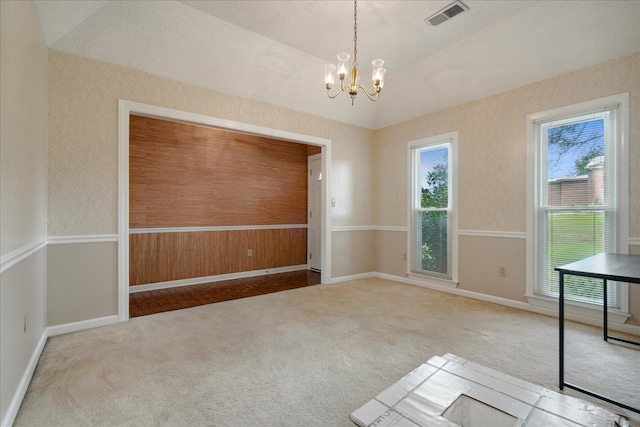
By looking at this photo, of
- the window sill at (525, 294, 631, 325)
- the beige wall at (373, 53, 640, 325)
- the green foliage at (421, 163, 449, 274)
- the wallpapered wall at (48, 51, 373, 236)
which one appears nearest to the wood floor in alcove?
the wallpapered wall at (48, 51, 373, 236)

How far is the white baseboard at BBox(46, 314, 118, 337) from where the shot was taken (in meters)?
2.79

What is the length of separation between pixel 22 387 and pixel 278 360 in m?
1.58

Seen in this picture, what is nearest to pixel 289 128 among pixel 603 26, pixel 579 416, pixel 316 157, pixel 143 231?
pixel 316 157

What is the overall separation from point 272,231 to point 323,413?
436cm

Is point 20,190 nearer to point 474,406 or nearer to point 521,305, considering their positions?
point 474,406

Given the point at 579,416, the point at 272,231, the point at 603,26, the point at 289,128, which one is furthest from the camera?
the point at 272,231

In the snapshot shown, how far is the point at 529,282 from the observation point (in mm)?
3531

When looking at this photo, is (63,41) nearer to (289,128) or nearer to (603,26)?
(289,128)

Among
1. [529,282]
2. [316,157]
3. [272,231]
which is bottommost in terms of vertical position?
[529,282]

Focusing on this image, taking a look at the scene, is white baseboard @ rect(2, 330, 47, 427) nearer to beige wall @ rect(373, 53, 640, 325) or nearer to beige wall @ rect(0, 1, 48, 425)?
beige wall @ rect(0, 1, 48, 425)

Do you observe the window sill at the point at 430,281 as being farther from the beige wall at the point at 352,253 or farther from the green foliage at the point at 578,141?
the green foliage at the point at 578,141

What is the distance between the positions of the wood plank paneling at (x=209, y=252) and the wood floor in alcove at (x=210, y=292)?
0.88 feet

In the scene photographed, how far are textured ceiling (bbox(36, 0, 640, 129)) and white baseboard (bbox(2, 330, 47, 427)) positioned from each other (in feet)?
8.81

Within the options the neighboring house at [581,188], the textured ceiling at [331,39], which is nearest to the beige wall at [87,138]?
the textured ceiling at [331,39]
